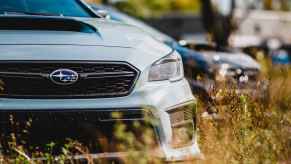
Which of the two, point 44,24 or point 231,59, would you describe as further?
point 231,59

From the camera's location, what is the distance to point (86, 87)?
507 cm

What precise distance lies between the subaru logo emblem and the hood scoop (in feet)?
1.71

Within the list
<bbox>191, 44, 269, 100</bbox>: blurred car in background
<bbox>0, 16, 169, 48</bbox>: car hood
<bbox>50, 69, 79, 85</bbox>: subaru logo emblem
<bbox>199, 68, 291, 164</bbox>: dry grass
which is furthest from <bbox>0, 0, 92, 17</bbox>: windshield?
<bbox>191, 44, 269, 100</bbox>: blurred car in background

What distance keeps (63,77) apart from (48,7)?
1.74 m

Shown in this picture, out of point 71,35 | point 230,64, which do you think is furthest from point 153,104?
point 230,64

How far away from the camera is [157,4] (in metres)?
71.6

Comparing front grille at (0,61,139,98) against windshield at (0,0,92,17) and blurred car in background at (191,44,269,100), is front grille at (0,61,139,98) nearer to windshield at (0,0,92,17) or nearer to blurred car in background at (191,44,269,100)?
windshield at (0,0,92,17)

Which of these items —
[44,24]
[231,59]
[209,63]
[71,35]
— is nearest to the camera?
[71,35]

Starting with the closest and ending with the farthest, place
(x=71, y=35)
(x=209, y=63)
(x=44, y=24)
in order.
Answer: (x=71, y=35) < (x=44, y=24) < (x=209, y=63)

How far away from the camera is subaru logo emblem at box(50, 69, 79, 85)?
5012 millimetres

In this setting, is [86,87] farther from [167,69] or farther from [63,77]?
[167,69]

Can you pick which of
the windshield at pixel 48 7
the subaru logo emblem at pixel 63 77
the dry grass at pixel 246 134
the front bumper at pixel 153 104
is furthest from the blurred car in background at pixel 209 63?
the subaru logo emblem at pixel 63 77

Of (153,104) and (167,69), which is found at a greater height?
(167,69)

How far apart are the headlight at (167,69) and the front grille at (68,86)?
16 centimetres
